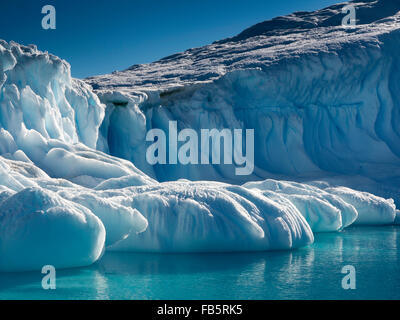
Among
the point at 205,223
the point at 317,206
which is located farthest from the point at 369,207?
the point at 205,223

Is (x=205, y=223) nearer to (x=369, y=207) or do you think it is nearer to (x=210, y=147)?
(x=369, y=207)

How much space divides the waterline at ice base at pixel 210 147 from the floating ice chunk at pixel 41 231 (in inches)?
0.6

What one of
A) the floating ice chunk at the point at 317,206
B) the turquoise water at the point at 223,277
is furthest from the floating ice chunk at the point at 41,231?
the floating ice chunk at the point at 317,206

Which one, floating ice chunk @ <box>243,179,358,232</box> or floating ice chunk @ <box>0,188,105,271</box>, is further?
floating ice chunk @ <box>243,179,358,232</box>

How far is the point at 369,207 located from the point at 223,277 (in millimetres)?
9446

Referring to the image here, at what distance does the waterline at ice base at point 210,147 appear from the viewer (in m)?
7.79

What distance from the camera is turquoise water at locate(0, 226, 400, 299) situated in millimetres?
5793

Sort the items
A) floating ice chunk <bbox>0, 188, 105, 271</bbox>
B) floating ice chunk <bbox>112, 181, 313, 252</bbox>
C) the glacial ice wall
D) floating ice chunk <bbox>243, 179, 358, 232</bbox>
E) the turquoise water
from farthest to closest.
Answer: the glacial ice wall
floating ice chunk <bbox>243, 179, 358, 232</bbox>
floating ice chunk <bbox>112, 181, 313, 252</bbox>
floating ice chunk <bbox>0, 188, 105, 271</bbox>
the turquoise water

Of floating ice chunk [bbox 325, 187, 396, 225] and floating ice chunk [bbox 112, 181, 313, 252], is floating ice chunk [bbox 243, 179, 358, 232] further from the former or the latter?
floating ice chunk [bbox 112, 181, 313, 252]

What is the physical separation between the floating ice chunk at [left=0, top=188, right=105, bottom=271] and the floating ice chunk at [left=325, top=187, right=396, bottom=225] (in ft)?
32.5

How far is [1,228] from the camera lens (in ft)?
21.4

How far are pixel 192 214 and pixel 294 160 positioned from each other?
1401 centimetres

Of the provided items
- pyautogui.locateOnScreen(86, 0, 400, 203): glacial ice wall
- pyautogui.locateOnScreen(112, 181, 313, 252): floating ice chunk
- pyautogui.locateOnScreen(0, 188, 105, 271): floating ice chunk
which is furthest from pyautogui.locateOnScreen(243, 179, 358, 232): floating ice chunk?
pyautogui.locateOnScreen(86, 0, 400, 203): glacial ice wall

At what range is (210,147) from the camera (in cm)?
2100
